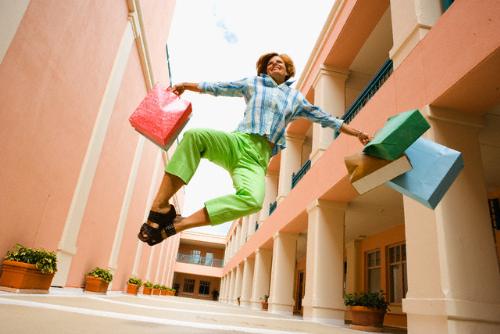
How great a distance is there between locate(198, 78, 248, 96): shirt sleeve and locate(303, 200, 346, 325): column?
5.50 meters

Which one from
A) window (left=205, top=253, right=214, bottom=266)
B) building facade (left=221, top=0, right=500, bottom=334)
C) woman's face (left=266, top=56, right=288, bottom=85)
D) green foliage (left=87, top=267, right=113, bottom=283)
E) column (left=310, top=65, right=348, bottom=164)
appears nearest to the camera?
woman's face (left=266, top=56, right=288, bottom=85)

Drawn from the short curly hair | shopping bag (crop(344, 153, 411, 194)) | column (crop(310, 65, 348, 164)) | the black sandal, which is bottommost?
the black sandal

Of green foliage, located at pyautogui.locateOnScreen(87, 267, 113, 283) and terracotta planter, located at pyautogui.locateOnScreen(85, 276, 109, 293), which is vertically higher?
green foliage, located at pyautogui.locateOnScreen(87, 267, 113, 283)

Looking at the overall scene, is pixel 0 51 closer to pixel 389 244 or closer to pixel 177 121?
pixel 177 121

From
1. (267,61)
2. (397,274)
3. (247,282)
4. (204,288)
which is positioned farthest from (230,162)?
(204,288)

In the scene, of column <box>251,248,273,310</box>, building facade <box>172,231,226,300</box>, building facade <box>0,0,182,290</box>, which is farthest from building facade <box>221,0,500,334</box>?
building facade <box>172,231,226,300</box>

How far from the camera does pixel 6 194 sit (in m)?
4.20

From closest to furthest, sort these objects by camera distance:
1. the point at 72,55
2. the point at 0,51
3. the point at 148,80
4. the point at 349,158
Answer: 1. the point at 349,158
2. the point at 0,51
3. the point at 72,55
4. the point at 148,80

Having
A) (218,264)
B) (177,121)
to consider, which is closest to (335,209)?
(177,121)

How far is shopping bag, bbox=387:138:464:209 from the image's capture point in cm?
217

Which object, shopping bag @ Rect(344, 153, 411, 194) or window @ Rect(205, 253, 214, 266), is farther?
window @ Rect(205, 253, 214, 266)

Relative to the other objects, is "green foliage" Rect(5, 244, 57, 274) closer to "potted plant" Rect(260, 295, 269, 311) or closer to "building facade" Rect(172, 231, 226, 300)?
"potted plant" Rect(260, 295, 269, 311)

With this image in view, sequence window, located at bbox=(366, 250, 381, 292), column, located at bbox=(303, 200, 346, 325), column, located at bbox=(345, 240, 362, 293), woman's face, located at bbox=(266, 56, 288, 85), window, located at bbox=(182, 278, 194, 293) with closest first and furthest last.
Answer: woman's face, located at bbox=(266, 56, 288, 85)
column, located at bbox=(303, 200, 346, 325)
window, located at bbox=(366, 250, 381, 292)
column, located at bbox=(345, 240, 362, 293)
window, located at bbox=(182, 278, 194, 293)

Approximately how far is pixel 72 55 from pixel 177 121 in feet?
11.4
